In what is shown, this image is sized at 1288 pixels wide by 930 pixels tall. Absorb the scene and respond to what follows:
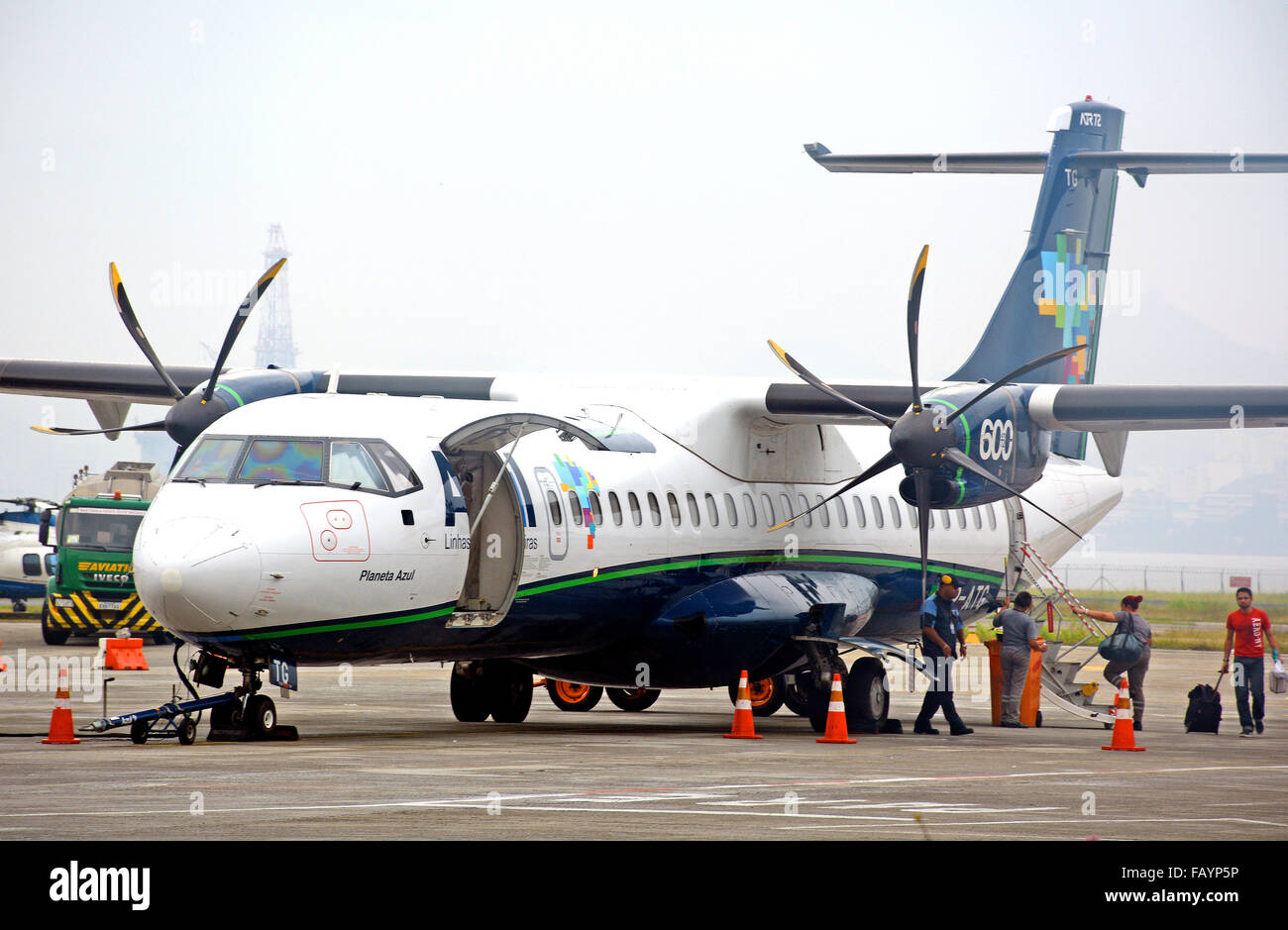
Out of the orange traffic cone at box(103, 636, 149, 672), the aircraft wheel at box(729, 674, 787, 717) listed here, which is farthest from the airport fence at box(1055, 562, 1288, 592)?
the orange traffic cone at box(103, 636, 149, 672)

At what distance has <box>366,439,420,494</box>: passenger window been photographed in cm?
1472

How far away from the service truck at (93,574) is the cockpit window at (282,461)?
2188 cm

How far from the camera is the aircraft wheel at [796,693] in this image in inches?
787

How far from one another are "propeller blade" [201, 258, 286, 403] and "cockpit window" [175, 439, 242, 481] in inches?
103

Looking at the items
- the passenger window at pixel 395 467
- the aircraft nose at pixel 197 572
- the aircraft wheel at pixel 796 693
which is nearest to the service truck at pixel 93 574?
the aircraft wheel at pixel 796 693

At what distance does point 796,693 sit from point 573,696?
2885 millimetres

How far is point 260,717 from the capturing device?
577 inches

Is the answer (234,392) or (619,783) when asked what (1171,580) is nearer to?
(234,392)

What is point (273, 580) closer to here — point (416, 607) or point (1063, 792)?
point (416, 607)

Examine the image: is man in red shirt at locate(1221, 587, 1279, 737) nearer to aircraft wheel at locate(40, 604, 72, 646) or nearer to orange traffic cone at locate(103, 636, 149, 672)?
orange traffic cone at locate(103, 636, 149, 672)

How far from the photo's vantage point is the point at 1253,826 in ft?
32.1
